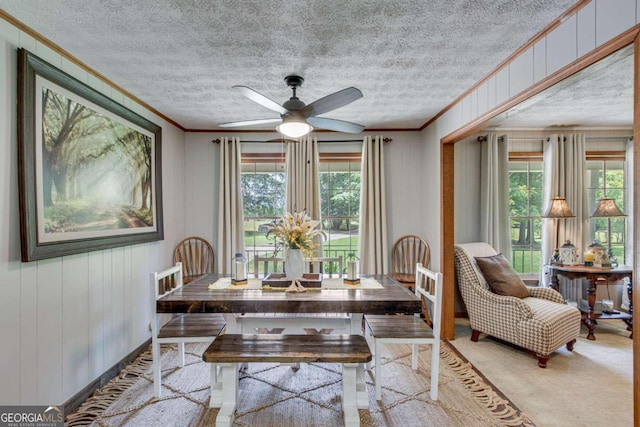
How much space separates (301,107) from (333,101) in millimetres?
340

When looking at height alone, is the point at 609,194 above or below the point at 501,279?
above

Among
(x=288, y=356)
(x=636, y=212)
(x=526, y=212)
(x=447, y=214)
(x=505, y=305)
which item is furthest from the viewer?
(x=526, y=212)

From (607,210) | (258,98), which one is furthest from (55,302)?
(607,210)

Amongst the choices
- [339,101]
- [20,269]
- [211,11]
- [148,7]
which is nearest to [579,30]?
[339,101]

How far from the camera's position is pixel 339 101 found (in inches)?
90.6

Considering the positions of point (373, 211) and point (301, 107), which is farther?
point (373, 211)

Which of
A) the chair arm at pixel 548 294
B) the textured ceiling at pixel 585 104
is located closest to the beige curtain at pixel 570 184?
the textured ceiling at pixel 585 104

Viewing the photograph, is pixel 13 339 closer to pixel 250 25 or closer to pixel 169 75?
pixel 169 75

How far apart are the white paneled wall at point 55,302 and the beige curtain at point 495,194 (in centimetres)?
403

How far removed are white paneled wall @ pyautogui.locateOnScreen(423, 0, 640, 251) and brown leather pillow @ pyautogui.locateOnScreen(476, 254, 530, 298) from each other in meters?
0.69

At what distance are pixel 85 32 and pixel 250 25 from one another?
1026 mm

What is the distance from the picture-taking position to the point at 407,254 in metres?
4.45

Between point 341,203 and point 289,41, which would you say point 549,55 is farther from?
point 341,203

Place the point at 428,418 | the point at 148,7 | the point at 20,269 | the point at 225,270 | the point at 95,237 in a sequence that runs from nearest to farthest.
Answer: the point at 148,7, the point at 20,269, the point at 428,418, the point at 95,237, the point at 225,270
